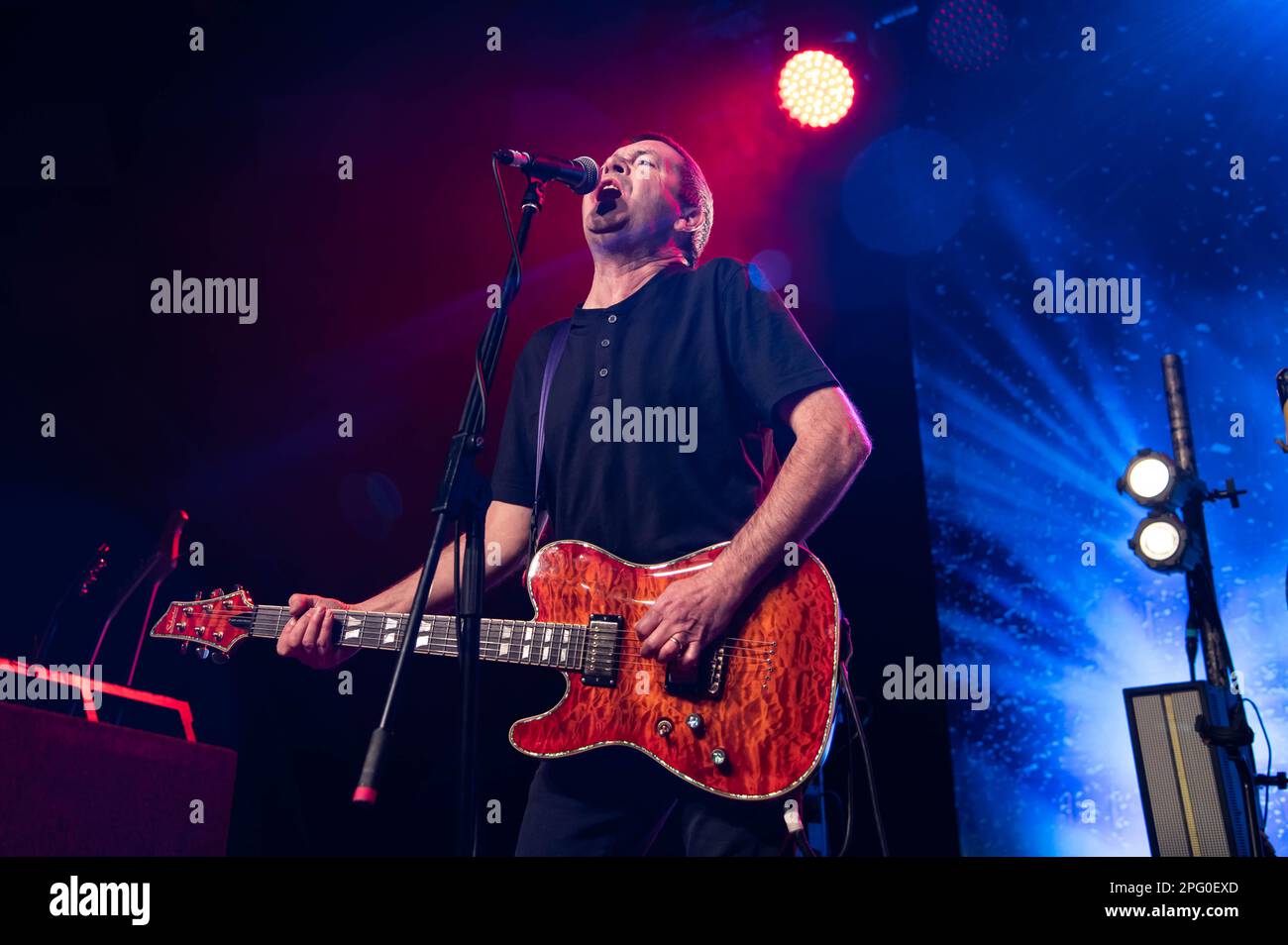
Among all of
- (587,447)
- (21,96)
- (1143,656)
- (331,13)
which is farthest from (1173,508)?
(21,96)

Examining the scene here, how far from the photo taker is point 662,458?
2.54 m

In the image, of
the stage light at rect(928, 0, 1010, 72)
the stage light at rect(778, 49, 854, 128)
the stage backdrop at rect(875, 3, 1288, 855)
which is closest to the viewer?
→ the stage backdrop at rect(875, 3, 1288, 855)

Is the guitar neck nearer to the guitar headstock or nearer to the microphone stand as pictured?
the guitar headstock

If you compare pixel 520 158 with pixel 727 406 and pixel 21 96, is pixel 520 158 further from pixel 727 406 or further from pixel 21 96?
pixel 21 96

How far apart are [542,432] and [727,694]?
104 centimetres

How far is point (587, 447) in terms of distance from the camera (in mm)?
2689

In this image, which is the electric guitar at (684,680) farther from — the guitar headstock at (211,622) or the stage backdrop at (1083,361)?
the stage backdrop at (1083,361)

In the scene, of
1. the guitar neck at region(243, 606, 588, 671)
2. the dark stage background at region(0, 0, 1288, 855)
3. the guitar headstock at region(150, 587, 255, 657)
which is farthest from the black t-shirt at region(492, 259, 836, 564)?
the guitar headstock at region(150, 587, 255, 657)

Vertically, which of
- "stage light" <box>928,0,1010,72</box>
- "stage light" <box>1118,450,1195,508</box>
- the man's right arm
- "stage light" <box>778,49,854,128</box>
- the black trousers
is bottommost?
the black trousers

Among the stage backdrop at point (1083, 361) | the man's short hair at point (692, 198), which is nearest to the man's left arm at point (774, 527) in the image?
the man's short hair at point (692, 198)

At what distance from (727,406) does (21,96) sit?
3.28m

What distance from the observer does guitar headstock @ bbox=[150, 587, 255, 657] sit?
2.84 metres
